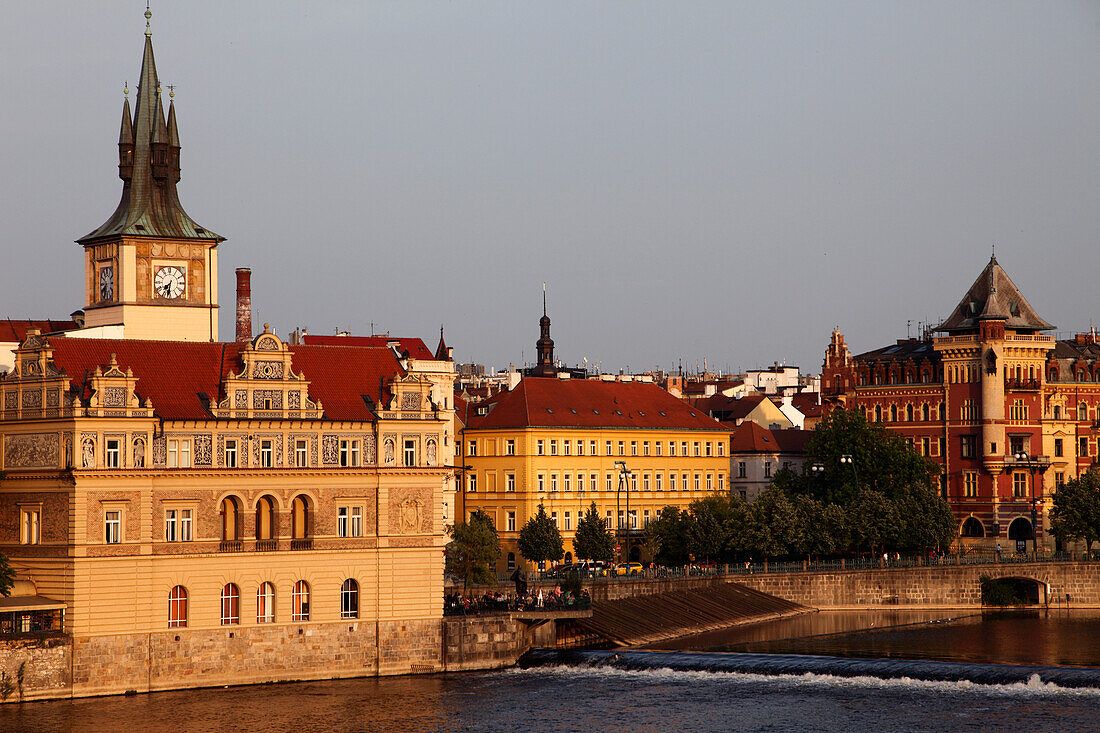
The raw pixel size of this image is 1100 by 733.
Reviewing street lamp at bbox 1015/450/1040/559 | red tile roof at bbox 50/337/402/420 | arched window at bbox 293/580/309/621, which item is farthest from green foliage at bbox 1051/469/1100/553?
arched window at bbox 293/580/309/621

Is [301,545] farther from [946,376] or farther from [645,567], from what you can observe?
[946,376]

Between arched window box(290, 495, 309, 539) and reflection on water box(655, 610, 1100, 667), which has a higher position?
arched window box(290, 495, 309, 539)

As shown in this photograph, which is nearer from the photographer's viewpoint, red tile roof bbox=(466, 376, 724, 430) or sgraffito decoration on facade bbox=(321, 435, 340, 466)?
sgraffito decoration on facade bbox=(321, 435, 340, 466)

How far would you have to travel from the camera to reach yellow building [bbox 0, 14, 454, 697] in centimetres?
8144

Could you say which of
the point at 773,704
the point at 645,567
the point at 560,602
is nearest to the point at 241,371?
the point at 560,602

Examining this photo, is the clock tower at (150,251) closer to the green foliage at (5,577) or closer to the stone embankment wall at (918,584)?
the green foliage at (5,577)

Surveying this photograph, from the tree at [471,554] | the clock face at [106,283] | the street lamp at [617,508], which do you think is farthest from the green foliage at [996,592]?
the clock face at [106,283]

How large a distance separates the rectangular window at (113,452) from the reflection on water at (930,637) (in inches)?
1146

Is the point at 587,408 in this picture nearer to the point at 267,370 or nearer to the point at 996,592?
the point at 996,592

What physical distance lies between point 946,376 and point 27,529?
8070 cm

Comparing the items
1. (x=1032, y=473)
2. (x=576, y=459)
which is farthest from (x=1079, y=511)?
(x=576, y=459)

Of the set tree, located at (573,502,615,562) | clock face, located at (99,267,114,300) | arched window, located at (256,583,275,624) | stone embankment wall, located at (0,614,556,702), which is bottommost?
stone embankment wall, located at (0,614,556,702)

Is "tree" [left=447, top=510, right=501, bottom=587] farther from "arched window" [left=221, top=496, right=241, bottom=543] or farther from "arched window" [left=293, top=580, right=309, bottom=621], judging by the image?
"arched window" [left=221, top=496, right=241, bottom=543]

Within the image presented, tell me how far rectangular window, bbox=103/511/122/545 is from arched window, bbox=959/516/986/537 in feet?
255
